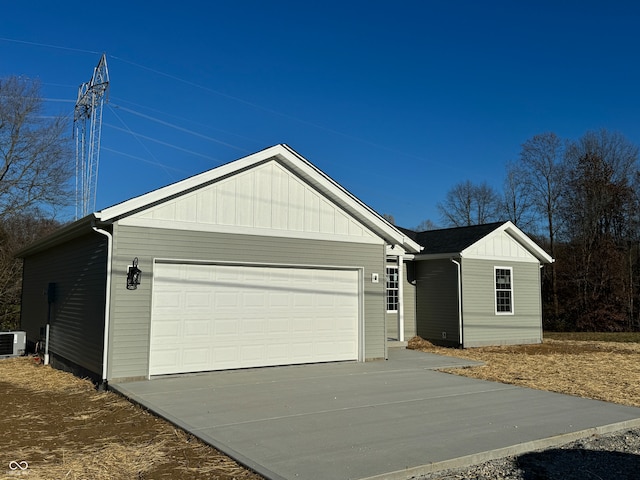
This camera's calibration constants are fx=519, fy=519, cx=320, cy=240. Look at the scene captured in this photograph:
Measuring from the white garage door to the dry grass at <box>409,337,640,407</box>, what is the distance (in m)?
2.79

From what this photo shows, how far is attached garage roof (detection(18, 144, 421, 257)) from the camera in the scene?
28.8 ft

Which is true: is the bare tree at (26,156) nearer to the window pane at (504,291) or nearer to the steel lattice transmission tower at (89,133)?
the steel lattice transmission tower at (89,133)

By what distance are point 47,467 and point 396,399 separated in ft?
15.3

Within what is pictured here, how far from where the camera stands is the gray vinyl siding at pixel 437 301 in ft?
52.9

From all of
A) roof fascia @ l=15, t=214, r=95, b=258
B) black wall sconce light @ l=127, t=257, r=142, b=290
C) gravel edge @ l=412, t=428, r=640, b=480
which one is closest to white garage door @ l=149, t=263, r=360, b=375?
black wall sconce light @ l=127, t=257, r=142, b=290

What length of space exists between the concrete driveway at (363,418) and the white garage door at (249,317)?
0.44 metres

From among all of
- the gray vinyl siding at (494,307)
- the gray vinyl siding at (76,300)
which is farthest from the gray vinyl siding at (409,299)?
the gray vinyl siding at (76,300)

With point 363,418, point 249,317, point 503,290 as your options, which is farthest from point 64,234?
point 503,290

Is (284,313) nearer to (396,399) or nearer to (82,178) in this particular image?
(396,399)

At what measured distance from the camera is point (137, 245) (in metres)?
9.04

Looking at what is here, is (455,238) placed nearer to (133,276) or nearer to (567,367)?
(567,367)

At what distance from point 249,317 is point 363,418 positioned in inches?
167

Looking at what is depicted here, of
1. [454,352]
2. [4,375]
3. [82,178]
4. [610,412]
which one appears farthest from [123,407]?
[82,178]

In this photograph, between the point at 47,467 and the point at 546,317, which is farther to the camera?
the point at 546,317
